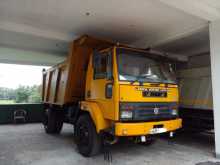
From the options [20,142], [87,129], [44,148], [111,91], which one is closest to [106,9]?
[111,91]

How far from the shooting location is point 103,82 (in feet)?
12.4

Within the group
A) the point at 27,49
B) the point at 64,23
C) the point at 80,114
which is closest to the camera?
the point at 80,114

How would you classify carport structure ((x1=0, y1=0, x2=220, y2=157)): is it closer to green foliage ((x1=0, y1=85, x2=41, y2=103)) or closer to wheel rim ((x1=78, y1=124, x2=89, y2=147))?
wheel rim ((x1=78, y1=124, x2=89, y2=147))

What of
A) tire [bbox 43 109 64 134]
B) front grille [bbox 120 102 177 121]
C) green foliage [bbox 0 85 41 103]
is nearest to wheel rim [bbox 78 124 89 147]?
front grille [bbox 120 102 177 121]

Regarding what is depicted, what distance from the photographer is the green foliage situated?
1080 centimetres

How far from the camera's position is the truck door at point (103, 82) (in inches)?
138

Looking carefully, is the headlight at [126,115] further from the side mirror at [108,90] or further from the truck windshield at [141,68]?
the truck windshield at [141,68]

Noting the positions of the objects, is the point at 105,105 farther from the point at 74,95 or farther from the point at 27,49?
the point at 27,49

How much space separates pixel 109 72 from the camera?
11.7 feet

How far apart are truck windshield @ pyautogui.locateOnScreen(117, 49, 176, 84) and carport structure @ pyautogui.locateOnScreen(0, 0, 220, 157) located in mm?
1116

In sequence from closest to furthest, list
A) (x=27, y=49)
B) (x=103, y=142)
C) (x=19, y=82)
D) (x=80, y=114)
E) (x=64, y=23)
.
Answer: (x=103, y=142), (x=80, y=114), (x=64, y=23), (x=27, y=49), (x=19, y=82)

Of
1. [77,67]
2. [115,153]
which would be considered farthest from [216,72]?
[77,67]

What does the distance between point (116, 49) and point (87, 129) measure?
1863 millimetres

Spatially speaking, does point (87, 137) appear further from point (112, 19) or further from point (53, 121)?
point (112, 19)
